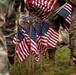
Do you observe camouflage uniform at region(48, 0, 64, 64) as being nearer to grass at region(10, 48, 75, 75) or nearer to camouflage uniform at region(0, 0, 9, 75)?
grass at region(10, 48, 75, 75)

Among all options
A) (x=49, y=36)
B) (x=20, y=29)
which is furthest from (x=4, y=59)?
(x=49, y=36)

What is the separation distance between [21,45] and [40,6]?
79cm

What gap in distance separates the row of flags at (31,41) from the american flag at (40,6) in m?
0.29

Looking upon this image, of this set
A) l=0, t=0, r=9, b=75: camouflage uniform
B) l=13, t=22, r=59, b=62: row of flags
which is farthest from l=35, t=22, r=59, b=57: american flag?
l=0, t=0, r=9, b=75: camouflage uniform

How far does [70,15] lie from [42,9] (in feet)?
3.89

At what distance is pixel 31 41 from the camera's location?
5.69 metres

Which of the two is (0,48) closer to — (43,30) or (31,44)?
(31,44)

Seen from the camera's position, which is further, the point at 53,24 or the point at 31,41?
the point at 53,24

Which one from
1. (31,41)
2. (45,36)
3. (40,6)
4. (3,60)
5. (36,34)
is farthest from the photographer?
(45,36)

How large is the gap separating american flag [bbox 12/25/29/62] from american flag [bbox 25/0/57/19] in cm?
49

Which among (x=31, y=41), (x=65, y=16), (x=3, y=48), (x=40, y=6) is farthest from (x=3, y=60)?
(x=65, y=16)

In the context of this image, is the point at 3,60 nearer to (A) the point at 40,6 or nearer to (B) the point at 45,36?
(A) the point at 40,6

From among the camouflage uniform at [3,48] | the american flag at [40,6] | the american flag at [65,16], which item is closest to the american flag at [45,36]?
the american flag at [65,16]

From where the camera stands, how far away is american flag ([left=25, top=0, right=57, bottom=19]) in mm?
5250
